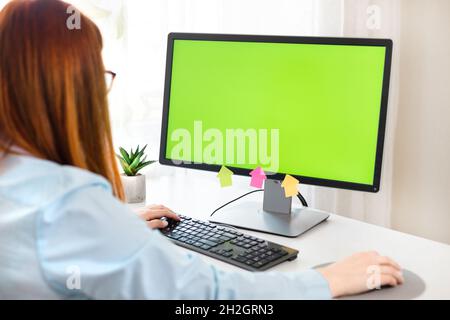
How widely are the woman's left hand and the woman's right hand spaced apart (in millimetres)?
475

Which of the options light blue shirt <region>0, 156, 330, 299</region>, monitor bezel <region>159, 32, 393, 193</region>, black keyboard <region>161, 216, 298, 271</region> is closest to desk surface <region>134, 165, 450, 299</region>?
black keyboard <region>161, 216, 298, 271</region>

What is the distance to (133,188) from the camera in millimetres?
1604

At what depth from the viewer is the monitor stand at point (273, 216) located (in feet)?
4.52

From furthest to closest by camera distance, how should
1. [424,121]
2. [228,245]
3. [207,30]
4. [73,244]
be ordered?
[207,30] → [424,121] → [228,245] → [73,244]

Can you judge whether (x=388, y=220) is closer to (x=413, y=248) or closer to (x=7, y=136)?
(x=413, y=248)

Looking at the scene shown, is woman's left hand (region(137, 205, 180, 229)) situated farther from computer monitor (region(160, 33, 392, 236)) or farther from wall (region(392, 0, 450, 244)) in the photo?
wall (region(392, 0, 450, 244))

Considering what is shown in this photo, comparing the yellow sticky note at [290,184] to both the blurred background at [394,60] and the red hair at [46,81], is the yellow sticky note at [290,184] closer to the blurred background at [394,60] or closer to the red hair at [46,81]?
the blurred background at [394,60]

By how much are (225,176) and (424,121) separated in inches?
23.3

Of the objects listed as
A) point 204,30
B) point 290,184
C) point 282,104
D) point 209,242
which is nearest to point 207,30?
point 204,30

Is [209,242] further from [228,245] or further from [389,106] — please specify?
[389,106]

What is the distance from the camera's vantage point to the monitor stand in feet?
4.52

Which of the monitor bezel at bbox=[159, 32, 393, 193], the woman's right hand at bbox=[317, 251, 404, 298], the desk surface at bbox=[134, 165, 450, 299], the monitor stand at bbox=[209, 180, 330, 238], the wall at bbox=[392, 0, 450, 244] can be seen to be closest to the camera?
the woman's right hand at bbox=[317, 251, 404, 298]

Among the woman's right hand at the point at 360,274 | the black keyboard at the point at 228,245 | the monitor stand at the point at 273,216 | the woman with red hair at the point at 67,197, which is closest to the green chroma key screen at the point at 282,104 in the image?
the monitor stand at the point at 273,216

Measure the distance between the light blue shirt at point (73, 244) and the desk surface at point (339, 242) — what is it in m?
0.37
